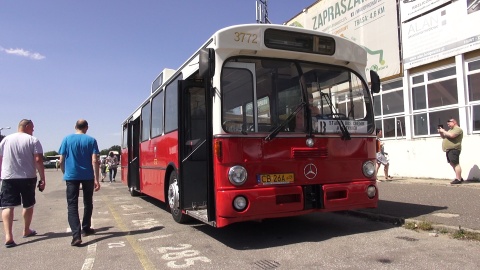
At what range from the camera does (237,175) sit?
208 inches

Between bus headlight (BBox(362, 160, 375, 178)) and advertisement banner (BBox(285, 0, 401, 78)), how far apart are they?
30.1 feet

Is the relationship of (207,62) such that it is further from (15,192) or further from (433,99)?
(433,99)

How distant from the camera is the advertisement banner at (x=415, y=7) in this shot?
12.9 m

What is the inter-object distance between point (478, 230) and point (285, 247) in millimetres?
2712

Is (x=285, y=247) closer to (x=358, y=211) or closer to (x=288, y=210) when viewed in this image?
(x=288, y=210)

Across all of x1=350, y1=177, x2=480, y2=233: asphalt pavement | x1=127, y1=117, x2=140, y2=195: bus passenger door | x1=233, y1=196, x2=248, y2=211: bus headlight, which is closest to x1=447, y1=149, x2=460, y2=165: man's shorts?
x1=350, y1=177, x2=480, y2=233: asphalt pavement

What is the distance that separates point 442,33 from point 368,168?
853cm

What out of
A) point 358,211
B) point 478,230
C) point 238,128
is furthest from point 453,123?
point 238,128

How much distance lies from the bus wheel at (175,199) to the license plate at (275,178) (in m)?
2.33

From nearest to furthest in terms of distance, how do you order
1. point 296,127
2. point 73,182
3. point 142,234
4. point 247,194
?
point 247,194, point 296,127, point 73,182, point 142,234

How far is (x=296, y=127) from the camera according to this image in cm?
573

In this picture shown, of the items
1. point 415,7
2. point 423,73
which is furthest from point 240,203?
point 415,7

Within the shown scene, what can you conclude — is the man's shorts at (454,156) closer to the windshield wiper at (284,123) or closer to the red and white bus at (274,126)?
the red and white bus at (274,126)

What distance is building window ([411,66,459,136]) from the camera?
12.6 m
